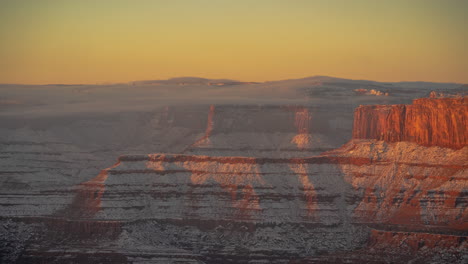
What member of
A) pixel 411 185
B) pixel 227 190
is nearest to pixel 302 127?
pixel 227 190

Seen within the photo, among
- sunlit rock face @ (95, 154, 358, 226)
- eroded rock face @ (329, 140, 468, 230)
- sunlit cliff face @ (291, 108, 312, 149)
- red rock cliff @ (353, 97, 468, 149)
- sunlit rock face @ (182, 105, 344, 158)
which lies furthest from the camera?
sunlit cliff face @ (291, 108, 312, 149)

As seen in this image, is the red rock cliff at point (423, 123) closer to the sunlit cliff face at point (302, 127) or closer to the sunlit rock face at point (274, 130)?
the sunlit rock face at point (274, 130)

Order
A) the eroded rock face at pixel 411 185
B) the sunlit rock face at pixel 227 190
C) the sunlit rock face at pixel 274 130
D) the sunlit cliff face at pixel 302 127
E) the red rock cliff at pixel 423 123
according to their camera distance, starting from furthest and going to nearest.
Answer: the sunlit cliff face at pixel 302 127
the sunlit rock face at pixel 274 130
the red rock cliff at pixel 423 123
the sunlit rock face at pixel 227 190
the eroded rock face at pixel 411 185

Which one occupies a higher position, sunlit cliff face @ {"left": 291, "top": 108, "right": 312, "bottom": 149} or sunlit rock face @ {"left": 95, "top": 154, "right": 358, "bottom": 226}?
sunlit cliff face @ {"left": 291, "top": 108, "right": 312, "bottom": 149}

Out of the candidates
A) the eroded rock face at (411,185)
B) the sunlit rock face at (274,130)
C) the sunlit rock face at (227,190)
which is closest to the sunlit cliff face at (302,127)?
the sunlit rock face at (274,130)

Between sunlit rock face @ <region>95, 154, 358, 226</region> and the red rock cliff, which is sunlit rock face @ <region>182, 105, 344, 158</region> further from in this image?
sunlit rock face @ <region>95, 154, 358, 226</region>

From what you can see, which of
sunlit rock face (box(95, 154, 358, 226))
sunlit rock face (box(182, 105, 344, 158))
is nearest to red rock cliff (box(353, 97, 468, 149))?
sunlit rock face (box(95, 154, 358, 226))

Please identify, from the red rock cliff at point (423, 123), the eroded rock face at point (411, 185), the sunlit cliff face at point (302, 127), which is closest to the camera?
the eroded rock face at point (411, 185)

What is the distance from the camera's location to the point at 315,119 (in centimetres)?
13062

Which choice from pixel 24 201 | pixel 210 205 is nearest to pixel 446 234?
pixel 210 205

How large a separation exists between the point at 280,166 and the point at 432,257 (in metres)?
20.8

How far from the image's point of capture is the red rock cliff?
86750 millimetres

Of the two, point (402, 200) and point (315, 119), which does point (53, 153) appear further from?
point (402, 200)

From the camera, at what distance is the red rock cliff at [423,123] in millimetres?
86750
